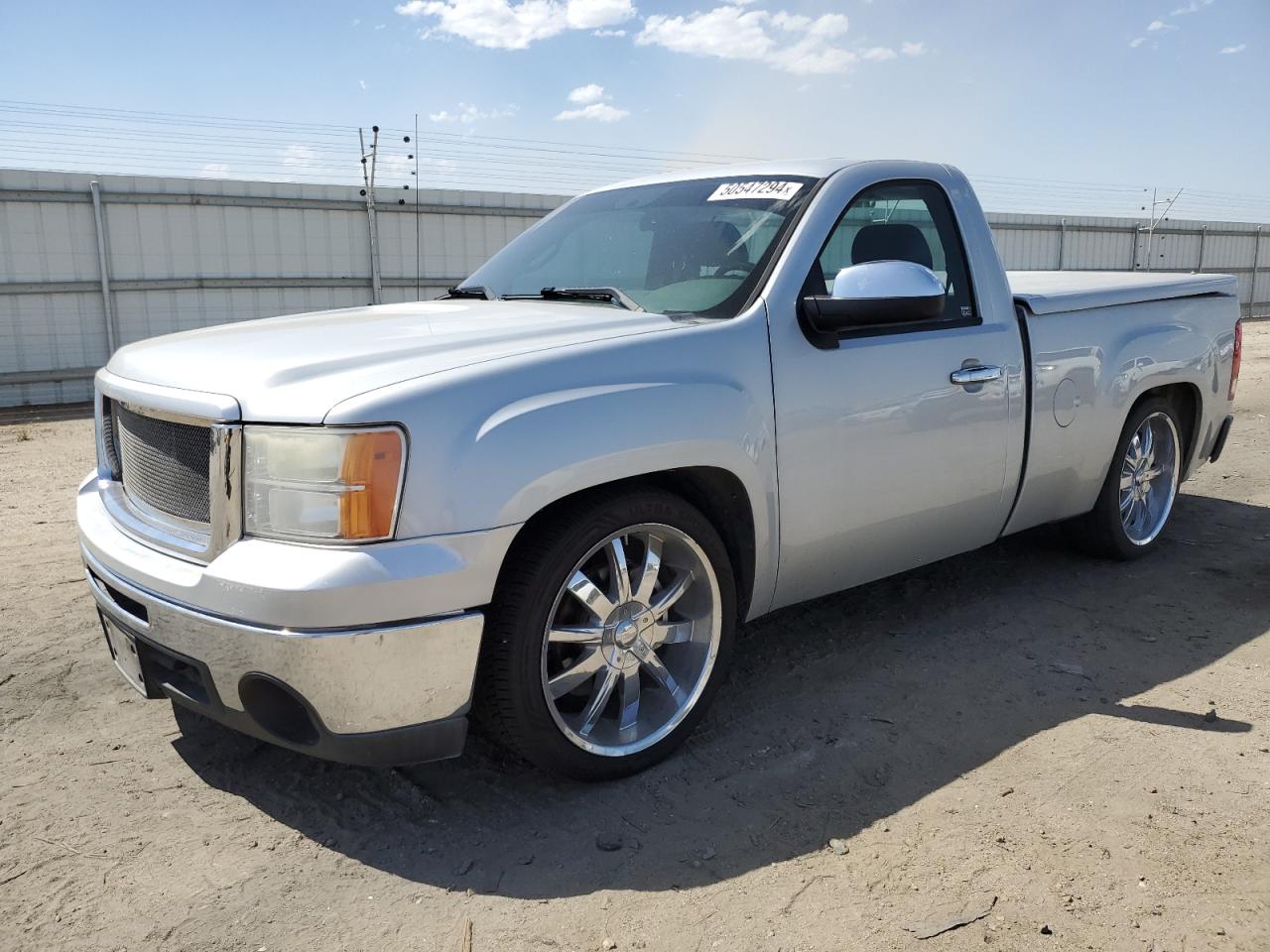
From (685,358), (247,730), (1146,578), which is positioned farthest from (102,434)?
(1146,578)

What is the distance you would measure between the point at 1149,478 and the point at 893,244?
7.21ft

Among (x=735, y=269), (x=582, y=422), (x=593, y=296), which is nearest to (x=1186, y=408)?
(x=735, y=269)

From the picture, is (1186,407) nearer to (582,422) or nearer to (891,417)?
(891,417)

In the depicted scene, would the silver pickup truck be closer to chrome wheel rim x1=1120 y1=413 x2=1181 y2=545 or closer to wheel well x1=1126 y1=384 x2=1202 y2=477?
chrome wheel rim x1=1120 y1=413 x2=1181 y2=545

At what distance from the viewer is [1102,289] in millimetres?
4625

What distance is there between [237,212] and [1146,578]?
13.4 metres

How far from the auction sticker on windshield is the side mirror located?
45cm

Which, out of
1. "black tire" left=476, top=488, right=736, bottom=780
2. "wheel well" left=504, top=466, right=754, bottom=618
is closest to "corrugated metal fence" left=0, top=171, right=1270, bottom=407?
"wheel well" left=504, top=466, right=754, bottom=618

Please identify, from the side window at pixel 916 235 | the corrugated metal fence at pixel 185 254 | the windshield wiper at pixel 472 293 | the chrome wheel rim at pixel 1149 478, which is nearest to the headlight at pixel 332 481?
the windshield wiper at pixel 472 293

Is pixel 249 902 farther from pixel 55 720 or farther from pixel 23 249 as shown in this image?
pixel 23 249

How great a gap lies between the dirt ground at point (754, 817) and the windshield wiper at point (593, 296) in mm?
1416

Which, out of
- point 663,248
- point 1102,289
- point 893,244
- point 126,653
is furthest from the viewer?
point 1102,289

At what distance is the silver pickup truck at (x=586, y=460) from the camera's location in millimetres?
2469

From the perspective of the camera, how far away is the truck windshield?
3.42m
